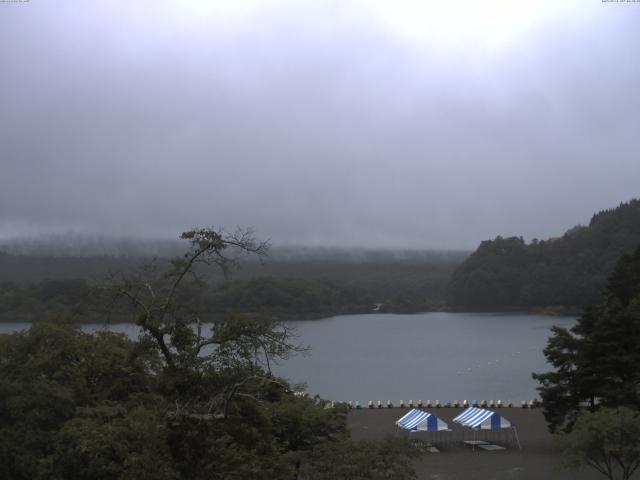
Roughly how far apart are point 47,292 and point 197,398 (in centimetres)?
5799

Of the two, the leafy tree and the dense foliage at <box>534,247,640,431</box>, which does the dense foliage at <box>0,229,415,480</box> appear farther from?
the dense foliage at <box>534,247,640,431</box>

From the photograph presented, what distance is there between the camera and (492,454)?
20.2 meters

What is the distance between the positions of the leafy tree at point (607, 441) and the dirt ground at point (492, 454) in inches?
44.4

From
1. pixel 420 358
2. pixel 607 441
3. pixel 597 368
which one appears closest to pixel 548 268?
pixel 420 358

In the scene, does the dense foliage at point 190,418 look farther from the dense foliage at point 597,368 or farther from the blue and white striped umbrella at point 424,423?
the dense foliage at point 597,368

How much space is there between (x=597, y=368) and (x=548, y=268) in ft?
266

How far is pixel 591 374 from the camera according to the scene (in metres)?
20.2

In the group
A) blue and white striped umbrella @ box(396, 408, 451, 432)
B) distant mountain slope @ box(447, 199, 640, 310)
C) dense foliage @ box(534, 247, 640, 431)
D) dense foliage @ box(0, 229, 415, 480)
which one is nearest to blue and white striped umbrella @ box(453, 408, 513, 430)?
blue and white striped umbrella @ box(396, 408, 451, 432)

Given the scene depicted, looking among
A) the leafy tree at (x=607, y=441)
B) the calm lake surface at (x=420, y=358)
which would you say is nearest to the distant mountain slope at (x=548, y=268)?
the calm lake surface at (x=420, y=358)

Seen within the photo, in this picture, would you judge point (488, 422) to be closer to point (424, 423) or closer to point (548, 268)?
point (424, 423)

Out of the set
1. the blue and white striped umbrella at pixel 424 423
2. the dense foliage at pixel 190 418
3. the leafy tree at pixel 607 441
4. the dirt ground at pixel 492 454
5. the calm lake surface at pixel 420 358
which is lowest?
the calm lake surface at pixel 420 358

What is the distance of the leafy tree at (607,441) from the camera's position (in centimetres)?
1423

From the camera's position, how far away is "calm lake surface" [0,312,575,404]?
4047 cm

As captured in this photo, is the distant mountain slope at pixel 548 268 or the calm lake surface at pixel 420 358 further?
the distant mountain slope at pixel 548 268
